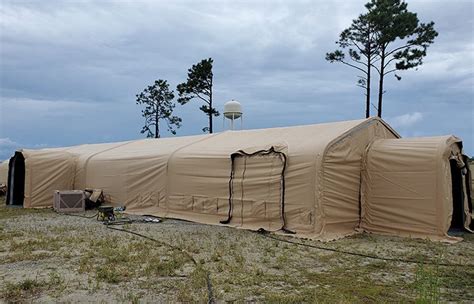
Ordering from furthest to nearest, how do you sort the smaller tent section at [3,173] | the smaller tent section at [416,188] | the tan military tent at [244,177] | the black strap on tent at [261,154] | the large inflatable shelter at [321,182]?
the smaller tent section at [3,173] → the black strap on tent at [261,154] → the tan military tent at [244,177] → the large inflatable shelter at [321,182] → the smaller tent section at [416,188]

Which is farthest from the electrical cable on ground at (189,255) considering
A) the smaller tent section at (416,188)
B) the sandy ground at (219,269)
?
the smaller tent section at (416,188)

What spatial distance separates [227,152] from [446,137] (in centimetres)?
511

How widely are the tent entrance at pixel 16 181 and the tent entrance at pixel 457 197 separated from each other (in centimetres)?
1354

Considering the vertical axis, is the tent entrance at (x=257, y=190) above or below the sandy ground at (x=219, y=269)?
above

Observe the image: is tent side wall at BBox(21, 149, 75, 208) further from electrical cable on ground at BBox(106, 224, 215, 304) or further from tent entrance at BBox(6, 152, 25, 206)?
electrical cable on ground at BBox(106, 224, 215, 304)

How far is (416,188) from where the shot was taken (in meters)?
8.59

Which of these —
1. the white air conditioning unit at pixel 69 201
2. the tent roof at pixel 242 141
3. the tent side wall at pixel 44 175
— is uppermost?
the tent roof at pixel 242 141

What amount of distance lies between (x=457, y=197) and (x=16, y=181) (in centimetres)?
1432

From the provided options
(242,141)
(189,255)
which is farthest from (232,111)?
(189,255)

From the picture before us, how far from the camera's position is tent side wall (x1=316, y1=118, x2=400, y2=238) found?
8652 millimetres

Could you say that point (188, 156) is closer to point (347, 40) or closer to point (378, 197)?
point (378, 197)

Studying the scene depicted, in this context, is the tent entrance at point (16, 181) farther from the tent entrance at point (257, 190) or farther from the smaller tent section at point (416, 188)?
the smaller tent section at point (416, 188)

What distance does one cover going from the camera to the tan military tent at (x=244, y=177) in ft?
28.8

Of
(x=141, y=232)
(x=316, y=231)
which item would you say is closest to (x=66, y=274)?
(x=141, y=232)
